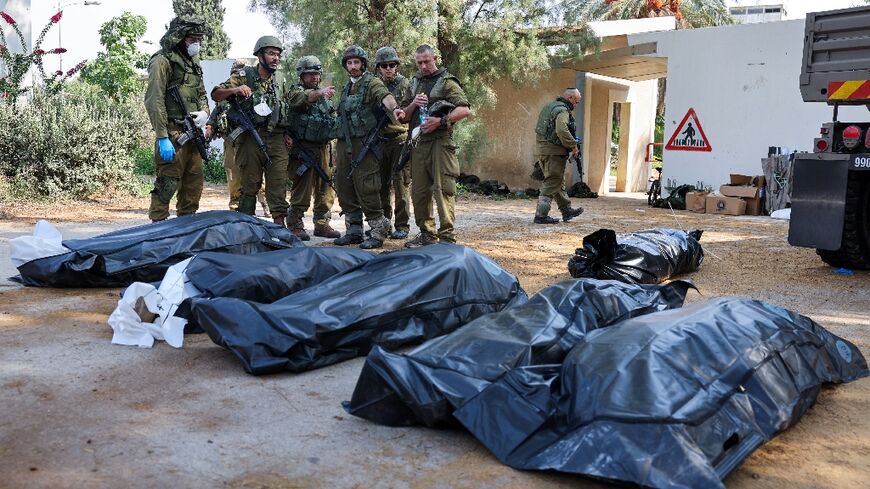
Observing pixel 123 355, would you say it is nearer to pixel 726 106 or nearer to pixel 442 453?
pixel 442 453

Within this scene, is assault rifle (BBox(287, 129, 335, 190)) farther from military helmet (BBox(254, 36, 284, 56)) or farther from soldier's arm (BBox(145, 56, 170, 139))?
soldier's arm (BBox(145, 56, 170, 139))

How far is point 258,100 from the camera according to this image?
7223 millimetres

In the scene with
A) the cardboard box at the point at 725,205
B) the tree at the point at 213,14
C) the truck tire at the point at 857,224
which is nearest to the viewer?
the truck tire at the point at 857,224

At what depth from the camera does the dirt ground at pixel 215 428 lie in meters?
2.62

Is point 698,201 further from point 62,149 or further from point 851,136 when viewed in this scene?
point 62,149

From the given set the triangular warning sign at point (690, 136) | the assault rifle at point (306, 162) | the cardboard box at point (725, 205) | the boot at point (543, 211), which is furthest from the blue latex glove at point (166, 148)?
the triangular warning sign at point (690, 136)

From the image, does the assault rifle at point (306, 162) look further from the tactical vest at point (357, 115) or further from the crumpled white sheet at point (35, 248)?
the crumpled white sheet at point (35, 248)

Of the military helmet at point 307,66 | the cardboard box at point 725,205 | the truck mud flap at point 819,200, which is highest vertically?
the military helmet at point 307,66

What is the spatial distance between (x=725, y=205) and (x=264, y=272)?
906cm

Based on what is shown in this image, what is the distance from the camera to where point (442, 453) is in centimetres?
281

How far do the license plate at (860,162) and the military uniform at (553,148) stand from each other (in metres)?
3.83

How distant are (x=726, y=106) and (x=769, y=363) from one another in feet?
35.2

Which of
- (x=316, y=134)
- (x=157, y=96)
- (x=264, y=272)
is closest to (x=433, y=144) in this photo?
(x=316, y=134)

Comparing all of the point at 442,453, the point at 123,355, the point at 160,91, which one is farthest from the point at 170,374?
the point at 160,91
